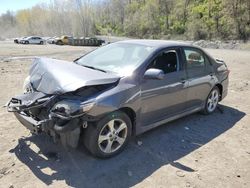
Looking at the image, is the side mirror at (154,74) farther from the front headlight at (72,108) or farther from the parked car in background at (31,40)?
the parked car in background at (31,40)

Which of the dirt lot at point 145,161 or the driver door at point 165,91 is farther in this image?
the driver door at point 165,91

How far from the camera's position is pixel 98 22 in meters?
92.9

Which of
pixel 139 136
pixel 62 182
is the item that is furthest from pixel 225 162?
pixel 62 182

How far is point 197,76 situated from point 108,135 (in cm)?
237

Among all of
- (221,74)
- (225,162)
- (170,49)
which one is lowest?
(225,162)

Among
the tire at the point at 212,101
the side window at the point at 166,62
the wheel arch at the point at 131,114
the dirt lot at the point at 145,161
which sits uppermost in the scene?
the side window at the point at 166,62

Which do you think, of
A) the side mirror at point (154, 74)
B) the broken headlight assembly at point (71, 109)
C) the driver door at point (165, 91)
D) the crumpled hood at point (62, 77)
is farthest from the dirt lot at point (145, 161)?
the side mirror at point (154, 74)

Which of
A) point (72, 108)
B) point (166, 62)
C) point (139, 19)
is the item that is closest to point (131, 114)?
point (72, 108)

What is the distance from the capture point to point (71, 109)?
347 cm

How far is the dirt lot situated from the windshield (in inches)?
47.6

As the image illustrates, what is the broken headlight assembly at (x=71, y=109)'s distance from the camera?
11.3 ft

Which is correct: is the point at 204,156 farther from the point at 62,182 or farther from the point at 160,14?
the point at 160,14

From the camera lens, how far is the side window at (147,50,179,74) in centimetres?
457

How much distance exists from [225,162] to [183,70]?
174cm
